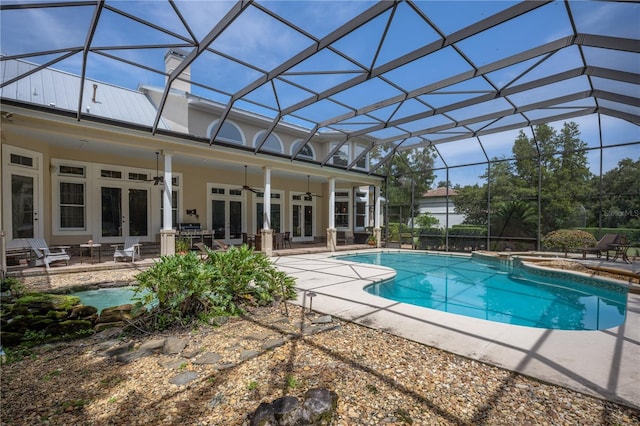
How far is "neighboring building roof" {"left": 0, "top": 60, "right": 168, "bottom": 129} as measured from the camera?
7727 millimetres

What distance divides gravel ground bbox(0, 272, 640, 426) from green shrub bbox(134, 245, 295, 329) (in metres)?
0.73

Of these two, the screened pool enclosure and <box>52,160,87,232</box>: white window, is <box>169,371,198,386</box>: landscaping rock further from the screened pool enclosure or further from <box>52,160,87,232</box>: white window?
<box>52,160,87,232</box>: white window

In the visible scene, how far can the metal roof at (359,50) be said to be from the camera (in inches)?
197

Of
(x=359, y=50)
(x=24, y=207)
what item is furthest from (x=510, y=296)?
(x=24, y=207)

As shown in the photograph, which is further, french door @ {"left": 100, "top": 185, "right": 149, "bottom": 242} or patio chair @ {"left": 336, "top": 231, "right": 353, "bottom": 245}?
patio chair @ {"left": 336, "top": 231, "right": 353, "bottom": 245}

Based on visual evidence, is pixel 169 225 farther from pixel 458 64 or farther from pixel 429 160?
pixel 429 160

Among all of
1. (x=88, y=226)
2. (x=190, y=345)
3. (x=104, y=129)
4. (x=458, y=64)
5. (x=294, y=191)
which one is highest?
Answer: (x=458, y=64)

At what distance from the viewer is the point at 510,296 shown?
6914mm

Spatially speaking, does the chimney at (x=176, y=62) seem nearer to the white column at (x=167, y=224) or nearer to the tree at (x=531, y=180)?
the white column at (x=167, y=224)

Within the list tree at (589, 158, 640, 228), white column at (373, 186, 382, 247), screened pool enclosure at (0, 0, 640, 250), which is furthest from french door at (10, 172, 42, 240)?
tree at (589, 158, 640, 228)

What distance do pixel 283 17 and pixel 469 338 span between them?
5.71 m

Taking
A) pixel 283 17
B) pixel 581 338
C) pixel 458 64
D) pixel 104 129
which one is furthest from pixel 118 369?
pixel 458 64

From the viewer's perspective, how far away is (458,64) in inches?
261

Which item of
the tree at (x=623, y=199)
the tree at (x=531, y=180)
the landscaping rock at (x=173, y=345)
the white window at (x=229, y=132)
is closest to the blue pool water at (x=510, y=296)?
the landscaping rock at (x=173, y=345)
